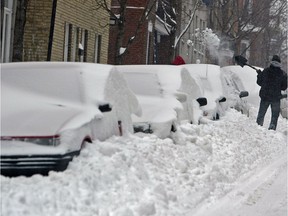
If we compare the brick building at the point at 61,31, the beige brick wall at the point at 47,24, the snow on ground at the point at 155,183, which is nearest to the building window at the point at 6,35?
the brick building at the point at 61,31

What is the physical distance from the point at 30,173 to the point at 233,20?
32.7m

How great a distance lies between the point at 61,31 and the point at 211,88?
4.90 meters

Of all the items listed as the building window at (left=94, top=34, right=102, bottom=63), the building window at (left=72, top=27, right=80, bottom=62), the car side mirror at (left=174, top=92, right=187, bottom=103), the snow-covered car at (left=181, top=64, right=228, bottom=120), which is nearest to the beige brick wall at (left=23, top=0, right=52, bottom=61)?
the building window at (left=72, top=27, right=80, bottom=62)

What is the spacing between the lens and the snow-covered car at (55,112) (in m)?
6.32

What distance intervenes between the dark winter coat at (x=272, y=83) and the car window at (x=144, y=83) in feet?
16.5

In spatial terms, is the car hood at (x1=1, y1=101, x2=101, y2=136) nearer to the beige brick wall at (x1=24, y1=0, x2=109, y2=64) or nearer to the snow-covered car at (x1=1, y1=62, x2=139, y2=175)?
the snow-covered car at (x1=1, y1=62, x2=139, y2=175)

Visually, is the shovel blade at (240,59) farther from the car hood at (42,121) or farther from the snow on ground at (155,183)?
the car hood at (42,121)

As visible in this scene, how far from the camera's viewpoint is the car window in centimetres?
1138

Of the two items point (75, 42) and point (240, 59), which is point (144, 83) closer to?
point (240, 59)

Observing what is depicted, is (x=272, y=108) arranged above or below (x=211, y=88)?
below

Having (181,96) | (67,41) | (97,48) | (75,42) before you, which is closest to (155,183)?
(181,96)

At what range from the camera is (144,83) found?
11531 mm

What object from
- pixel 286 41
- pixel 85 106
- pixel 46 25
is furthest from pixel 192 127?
pixel 286 41

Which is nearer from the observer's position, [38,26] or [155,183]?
[155,183]
